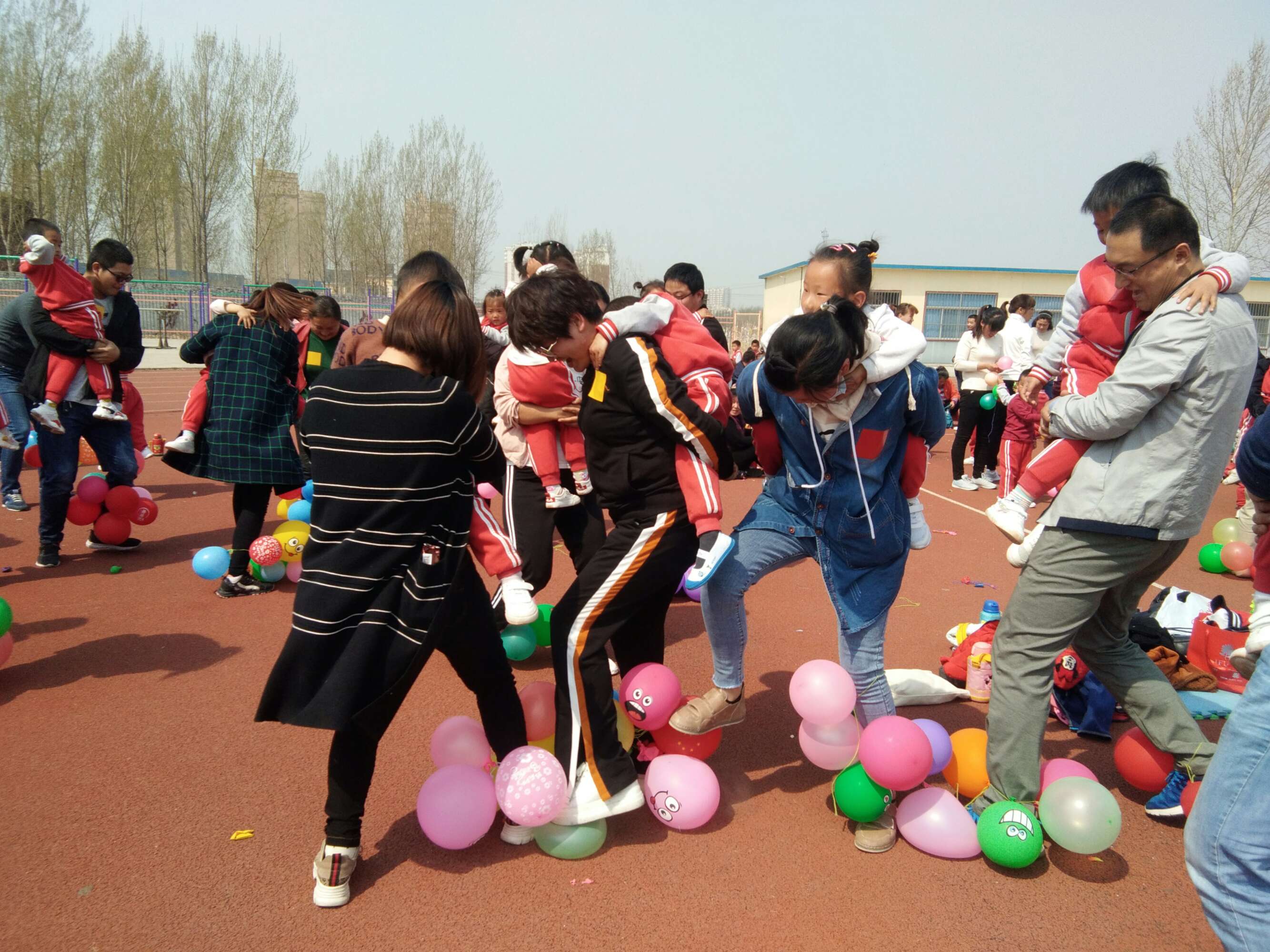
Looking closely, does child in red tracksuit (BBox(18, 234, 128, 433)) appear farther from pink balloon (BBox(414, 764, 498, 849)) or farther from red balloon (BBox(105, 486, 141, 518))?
pink balloon (BBox(414, 764, 498, 849))

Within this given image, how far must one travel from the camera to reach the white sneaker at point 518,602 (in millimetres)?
2701

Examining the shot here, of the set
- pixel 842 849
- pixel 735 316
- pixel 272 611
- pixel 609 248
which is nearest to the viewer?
pixel 842 849

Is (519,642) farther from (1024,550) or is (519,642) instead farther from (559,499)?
Result: (1024,550)

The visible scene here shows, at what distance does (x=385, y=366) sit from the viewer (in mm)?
2604

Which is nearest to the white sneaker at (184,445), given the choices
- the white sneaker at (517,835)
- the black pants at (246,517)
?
the black pants at (246,517)

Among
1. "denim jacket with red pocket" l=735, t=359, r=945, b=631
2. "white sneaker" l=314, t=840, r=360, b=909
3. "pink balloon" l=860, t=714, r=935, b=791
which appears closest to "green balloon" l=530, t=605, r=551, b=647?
"denim jacket with red pocket" l=735, t=359, r=945, b=631

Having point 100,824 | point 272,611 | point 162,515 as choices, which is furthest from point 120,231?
point 100,824

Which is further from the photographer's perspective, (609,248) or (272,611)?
(609,248)

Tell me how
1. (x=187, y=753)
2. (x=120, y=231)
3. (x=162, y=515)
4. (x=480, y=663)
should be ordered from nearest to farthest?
1. (x=480, y=663)
2. (x=187, y=753)
3. (x=162, y=515)
4. (x=120, y=231)

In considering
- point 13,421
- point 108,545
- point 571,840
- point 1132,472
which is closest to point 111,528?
point 108,545

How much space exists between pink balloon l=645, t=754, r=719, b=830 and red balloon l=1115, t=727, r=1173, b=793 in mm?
1639

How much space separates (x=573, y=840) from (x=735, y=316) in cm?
5817

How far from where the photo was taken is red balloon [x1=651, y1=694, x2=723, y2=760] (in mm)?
3258

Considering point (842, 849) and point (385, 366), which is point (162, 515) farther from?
point (842, 849)
